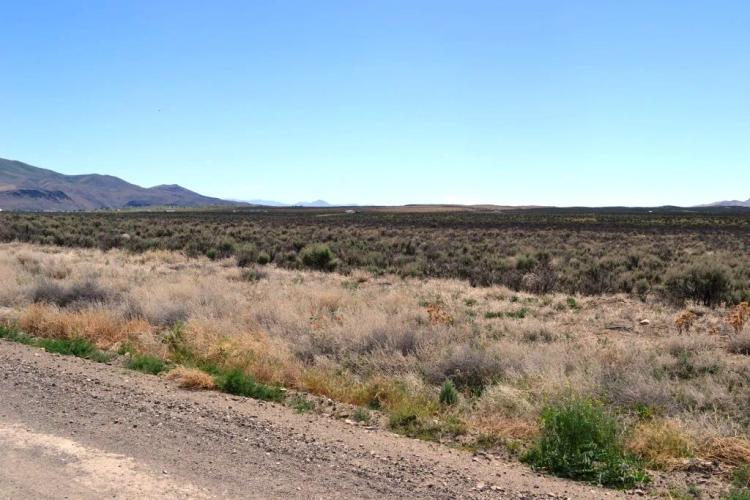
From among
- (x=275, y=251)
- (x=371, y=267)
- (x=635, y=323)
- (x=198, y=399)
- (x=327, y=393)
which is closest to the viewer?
(x=198, y=399)

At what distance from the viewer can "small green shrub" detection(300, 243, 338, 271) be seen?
2486 cm

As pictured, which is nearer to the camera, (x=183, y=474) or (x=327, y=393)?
(x=183, y=474)

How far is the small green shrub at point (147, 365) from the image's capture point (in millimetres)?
8070

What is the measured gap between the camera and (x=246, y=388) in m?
7.21

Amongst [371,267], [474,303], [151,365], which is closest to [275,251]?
[371,267]

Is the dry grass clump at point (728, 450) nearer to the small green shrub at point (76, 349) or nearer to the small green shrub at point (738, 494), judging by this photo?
the small green shrub at point (738, 494)

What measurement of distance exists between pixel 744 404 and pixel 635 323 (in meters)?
6.46

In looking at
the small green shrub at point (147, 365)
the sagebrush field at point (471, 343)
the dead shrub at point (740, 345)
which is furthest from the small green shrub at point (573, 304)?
the small green shrub at point (147, 365)

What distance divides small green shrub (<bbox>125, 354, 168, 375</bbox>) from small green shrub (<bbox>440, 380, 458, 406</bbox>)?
12.4ft

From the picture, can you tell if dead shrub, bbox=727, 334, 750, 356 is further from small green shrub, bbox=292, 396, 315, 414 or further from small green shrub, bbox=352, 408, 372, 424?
small green shrub, bbox=292, 396, 315, 414

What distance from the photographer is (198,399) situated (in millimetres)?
6855

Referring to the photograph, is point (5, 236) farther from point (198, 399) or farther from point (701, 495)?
point (701, 495)

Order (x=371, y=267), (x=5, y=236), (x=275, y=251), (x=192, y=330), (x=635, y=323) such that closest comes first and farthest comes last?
(x=192, y=330) < (x=635, y=323) < (x=371, y=267) < (x=275, y=251) < (x=5, y=236)

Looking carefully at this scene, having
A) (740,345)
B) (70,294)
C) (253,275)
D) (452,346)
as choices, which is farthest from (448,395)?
(253,275)
